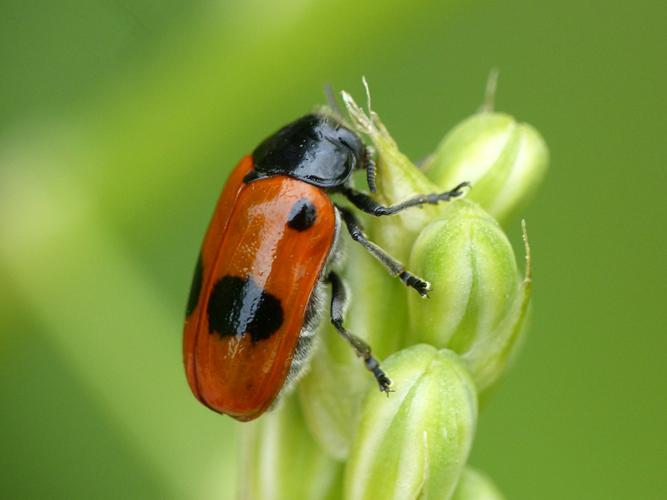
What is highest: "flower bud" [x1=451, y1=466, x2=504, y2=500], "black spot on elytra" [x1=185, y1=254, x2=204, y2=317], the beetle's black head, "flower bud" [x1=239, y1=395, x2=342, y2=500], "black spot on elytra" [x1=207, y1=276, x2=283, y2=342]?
the beetle's black head

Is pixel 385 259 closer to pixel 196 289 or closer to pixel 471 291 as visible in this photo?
pixel 471 291

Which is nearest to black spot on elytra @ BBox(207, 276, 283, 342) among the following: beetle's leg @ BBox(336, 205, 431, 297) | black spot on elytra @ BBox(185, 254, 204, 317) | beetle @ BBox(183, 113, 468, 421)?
beetle @ BBox(183, 113, 468, 421)

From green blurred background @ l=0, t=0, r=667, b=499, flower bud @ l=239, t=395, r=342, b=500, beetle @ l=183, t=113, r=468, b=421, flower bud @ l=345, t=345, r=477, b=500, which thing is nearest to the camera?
flower bud @ l=345, t=345, r=477, b=500

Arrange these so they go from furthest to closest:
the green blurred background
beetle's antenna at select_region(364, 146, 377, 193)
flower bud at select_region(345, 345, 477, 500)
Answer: the green blurred background → beetle's antenna at select_region(364, 146, 377, 193) → flower bud at select_region(345, 345, 477, 500)

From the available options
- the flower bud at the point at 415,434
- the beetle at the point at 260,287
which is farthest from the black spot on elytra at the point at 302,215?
the flower bud at the point at 415,434

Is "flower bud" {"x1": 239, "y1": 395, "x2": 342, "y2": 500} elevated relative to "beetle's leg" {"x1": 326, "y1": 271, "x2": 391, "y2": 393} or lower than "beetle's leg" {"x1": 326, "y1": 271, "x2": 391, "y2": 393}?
lower

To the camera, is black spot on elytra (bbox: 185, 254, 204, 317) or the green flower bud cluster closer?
the green flower bud cluster

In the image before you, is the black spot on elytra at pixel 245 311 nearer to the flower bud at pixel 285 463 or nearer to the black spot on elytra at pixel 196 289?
the black spot on elytra at pixel 196 289

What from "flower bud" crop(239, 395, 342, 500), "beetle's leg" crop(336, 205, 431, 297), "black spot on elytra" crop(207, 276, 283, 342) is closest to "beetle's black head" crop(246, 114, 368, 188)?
"beetle's leg" crop(336, 205, 431, 297)

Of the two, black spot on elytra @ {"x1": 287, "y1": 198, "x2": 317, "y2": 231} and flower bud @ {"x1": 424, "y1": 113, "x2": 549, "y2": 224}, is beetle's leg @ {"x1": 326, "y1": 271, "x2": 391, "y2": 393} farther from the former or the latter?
flower bud @ {"x1": 424, "y1": 113, "x2": 549, "y2": 224}
